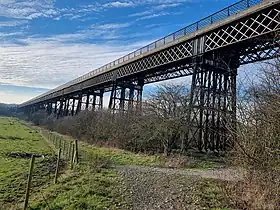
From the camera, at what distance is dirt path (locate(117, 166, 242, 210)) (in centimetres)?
785

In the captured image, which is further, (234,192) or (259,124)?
(234,192)

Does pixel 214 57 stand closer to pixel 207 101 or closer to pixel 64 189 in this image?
pixel 207 101

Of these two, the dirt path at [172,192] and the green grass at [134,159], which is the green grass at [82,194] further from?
the green grass at [134,159]

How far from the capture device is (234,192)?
8.11m

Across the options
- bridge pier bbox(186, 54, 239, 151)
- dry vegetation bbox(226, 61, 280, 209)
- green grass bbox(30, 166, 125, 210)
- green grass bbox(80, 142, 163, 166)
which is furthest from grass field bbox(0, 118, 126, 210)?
bridge pier bbox(186, 54, 239, 151)

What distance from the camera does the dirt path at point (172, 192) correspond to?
25.7ft

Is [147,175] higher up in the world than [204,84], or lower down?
lower down

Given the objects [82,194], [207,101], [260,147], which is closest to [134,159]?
[207,101]

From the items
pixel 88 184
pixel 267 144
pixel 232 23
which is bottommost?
pixel 88 184

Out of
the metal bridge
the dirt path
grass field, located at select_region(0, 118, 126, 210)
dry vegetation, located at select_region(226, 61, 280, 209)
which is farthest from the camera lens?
the metal bridge

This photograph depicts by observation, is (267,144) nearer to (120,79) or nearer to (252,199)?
(252,199)

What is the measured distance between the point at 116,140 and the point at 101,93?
2219 cm

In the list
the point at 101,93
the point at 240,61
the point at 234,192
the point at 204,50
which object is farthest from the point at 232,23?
the point at 101,93

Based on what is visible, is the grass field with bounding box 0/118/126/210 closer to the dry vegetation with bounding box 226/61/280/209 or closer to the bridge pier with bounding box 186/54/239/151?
the dry vegetation with bounding box 226/61/280/209
